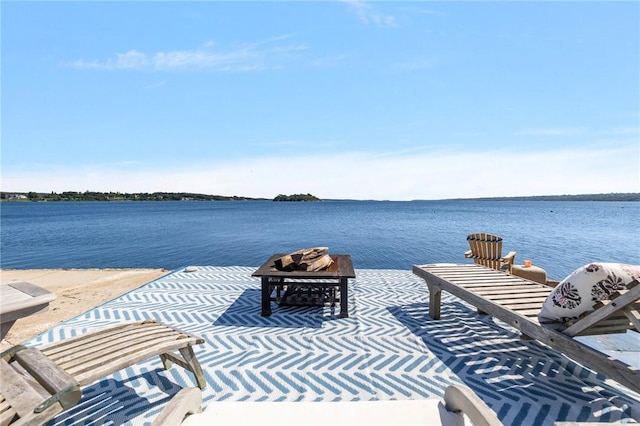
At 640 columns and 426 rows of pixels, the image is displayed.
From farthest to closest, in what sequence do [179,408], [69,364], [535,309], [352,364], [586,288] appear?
[352,364] < [535,309] < [586,288] < [69,364] < [179,408]

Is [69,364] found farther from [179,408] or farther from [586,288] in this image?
[586,288]

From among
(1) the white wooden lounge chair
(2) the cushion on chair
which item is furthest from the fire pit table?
(1) the white wooden lounge chair

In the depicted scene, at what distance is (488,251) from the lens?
22.6 ft

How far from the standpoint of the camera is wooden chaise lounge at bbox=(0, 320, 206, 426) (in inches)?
76.7

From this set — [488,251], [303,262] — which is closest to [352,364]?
[303,262]

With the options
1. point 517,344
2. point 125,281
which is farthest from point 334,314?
point 125,281

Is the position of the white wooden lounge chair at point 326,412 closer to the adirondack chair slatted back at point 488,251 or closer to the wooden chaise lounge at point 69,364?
the wooden chaise lounge at point 69,364

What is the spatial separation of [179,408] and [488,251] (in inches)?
263

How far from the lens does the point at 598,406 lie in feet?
10.4

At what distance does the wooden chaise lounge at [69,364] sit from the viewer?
1.95 m

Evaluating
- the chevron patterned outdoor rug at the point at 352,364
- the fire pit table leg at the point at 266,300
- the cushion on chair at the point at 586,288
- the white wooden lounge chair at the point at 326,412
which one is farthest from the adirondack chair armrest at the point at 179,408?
the fire pit table leg at the point at 266,300

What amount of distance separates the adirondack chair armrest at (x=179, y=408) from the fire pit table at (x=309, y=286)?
3.52m

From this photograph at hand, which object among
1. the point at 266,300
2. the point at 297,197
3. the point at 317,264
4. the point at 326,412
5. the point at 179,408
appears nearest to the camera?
the point at 179,408

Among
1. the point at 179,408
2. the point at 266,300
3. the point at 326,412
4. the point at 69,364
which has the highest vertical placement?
the point at 179,408
